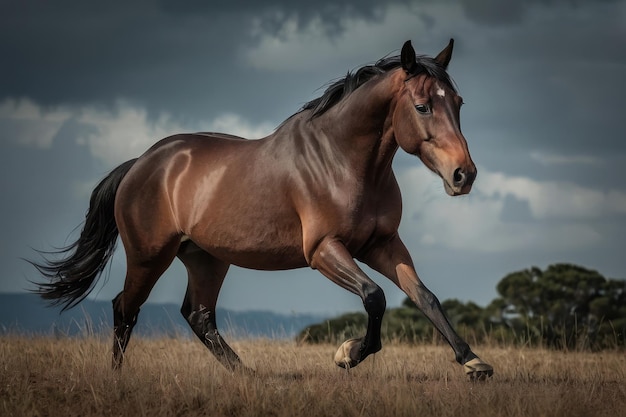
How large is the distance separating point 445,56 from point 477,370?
2.43 m

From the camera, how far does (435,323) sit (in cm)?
693

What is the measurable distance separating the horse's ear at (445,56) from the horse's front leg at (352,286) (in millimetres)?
1619

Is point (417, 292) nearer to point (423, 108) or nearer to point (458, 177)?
point (458, 177)

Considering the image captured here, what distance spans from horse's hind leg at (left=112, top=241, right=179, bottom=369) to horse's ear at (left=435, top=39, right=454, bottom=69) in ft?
9.78

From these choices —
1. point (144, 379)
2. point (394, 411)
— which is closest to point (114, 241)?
point (144, 379)

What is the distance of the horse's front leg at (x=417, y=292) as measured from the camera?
6.78 m

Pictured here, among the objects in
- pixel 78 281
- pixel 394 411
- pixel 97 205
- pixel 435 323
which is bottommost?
pixel 394 411

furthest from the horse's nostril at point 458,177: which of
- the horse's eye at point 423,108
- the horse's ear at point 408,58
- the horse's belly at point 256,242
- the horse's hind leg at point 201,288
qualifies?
the horse's hind leg at point 201,288

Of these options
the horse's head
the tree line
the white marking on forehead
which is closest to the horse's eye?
the horse's head

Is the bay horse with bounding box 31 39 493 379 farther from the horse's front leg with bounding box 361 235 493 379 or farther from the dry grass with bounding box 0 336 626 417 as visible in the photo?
the dry grass with bounding box 0 336 626 417

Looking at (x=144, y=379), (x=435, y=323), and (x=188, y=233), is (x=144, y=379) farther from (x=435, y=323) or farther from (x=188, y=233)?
(x=435, y=323)

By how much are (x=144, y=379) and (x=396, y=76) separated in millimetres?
3013

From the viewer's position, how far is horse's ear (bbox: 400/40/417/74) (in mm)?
6678

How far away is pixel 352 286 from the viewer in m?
6.85
